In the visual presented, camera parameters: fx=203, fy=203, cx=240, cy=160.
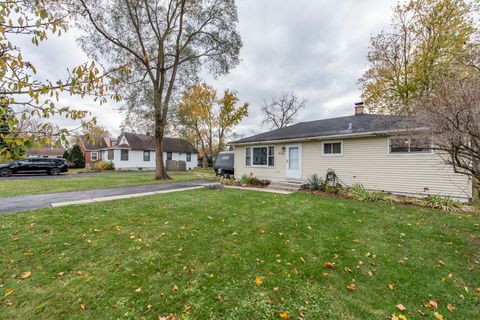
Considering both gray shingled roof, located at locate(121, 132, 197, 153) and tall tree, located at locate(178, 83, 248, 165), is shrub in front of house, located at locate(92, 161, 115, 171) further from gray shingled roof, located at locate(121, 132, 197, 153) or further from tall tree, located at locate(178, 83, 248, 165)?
tall tree, located at locate(178, 83, 248, 165)

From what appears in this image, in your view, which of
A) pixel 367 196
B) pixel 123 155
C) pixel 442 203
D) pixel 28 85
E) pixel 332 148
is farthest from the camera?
A: pixel 123 155

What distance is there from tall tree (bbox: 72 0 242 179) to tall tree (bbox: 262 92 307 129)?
19.2m

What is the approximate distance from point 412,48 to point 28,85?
21.7 m

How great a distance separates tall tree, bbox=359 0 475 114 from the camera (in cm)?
1357

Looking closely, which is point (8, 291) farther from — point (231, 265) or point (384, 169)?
point (384, 169)

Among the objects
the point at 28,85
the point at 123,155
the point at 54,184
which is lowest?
the point at 54,184

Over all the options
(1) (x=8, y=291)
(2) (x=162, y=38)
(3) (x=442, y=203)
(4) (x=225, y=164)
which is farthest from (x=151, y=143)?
(3) (x=442, y=203)

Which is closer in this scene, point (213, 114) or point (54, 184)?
point (54, 184)

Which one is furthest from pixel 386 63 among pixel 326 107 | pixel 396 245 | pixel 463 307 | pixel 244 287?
pixel 244 287

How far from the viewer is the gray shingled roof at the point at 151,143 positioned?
2688 cm

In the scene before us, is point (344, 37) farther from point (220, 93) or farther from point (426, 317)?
point (220, 93)

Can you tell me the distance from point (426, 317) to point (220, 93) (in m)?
32.2

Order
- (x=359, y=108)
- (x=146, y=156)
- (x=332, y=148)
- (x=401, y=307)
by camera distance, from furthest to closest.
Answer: (x=146, y=156) < (x=359, y=108) < (x=332, y=148) < (x=401, y=307)

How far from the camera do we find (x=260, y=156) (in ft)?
41.7
